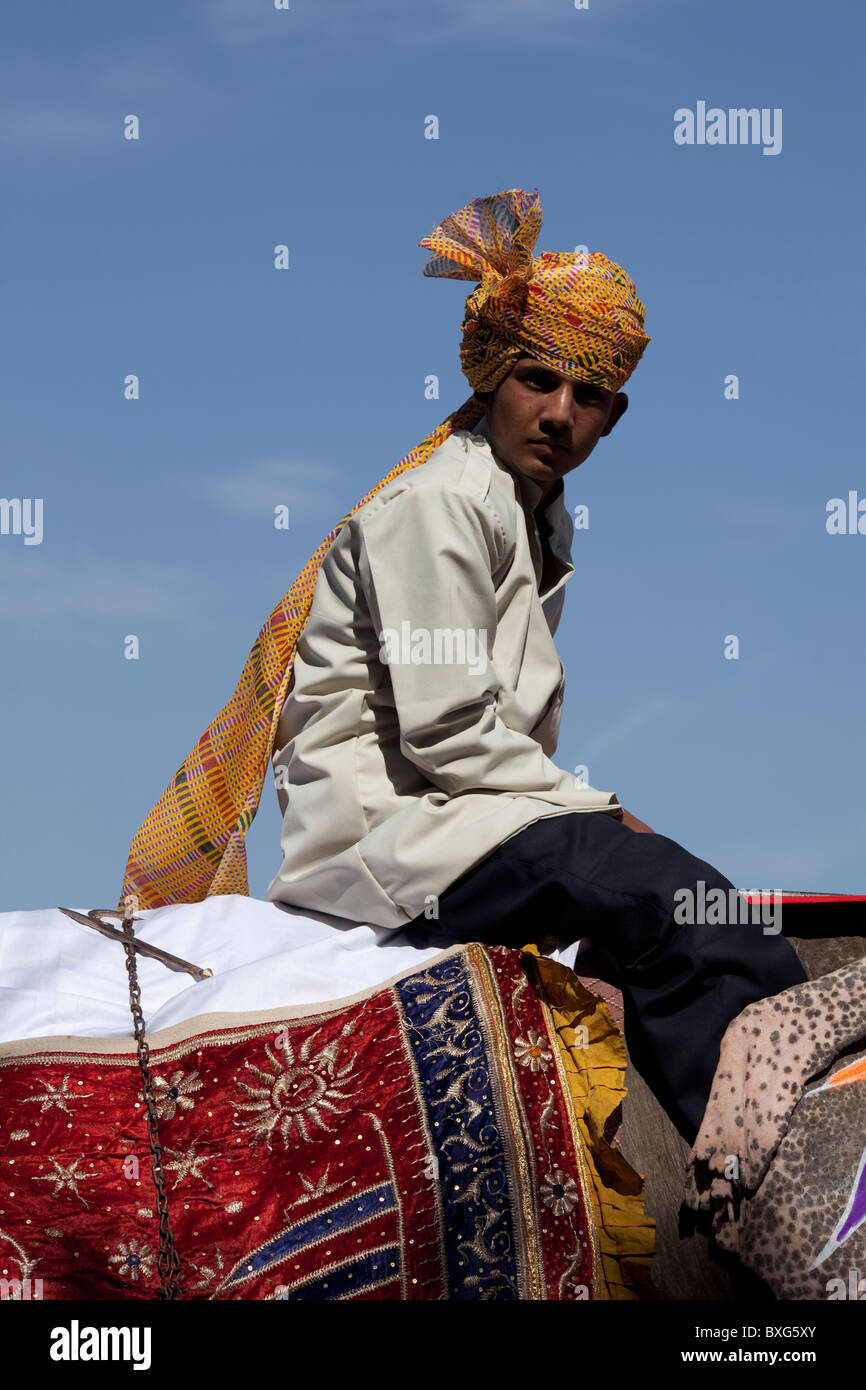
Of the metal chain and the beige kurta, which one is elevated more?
the beige kurta

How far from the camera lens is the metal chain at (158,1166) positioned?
2.99 m

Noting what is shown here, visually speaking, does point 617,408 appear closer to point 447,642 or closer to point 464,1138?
point 447,642

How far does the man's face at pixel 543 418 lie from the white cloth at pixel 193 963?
3.92 ft

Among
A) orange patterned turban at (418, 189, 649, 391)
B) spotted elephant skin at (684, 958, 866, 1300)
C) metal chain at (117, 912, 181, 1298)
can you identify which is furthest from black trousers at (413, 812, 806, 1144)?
orange patterned turban at (418, 189, 649, 391)

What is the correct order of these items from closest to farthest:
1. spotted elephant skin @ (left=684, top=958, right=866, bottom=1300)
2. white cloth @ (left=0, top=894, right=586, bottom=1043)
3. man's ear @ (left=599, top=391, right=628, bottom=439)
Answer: spotted elephant skin @ (left=684, top=958, right=866, bottom=1300)
white cloth @ (left=0, top=894, right=586, bottom=1043)
man's ear @ (left=599, top=391, right=628, bottom=439)

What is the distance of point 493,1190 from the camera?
3.06 meters

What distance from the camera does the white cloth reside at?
3.37 m

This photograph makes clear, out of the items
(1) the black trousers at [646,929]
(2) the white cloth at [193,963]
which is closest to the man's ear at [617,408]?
(1) the black trousers at [646,929]

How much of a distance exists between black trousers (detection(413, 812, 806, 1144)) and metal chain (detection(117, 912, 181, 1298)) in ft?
2.36

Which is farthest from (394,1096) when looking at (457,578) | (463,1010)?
(457,578)

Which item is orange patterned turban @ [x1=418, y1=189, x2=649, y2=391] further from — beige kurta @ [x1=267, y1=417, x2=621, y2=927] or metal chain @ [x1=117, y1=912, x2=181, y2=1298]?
metal chain @ [x1=117, y1=912, x2=181, y2=1298]

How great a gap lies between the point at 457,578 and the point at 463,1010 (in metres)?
0.95
